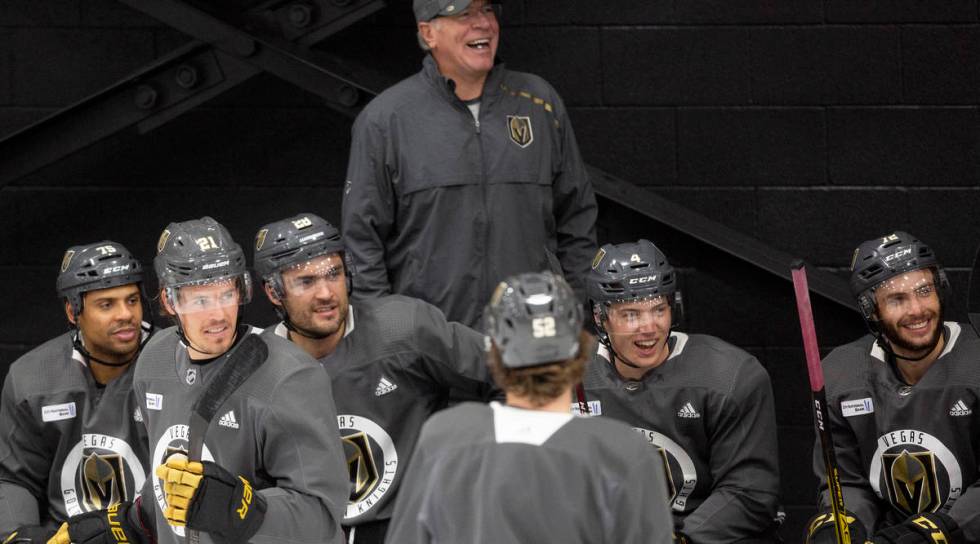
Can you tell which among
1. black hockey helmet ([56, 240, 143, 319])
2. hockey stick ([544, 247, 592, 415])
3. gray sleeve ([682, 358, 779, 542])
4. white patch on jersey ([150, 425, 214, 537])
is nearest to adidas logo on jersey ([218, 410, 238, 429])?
white patch on jersey ([150, 425, 214, 537])

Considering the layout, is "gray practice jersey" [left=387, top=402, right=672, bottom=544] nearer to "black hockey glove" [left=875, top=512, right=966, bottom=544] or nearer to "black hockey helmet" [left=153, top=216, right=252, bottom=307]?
"black hockey helmet" [left=153, top=216, right=252, bottom=307]

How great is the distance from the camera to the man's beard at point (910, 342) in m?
4.34

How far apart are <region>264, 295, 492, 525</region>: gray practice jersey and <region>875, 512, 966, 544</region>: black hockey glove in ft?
3.79

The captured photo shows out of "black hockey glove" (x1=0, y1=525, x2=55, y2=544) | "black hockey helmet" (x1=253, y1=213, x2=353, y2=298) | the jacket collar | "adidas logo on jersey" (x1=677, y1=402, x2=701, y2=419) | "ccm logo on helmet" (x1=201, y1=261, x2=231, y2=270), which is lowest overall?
"black hockey glove" (x1=0, y1=525, x2=55, y2=544)

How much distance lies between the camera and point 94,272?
184 inches

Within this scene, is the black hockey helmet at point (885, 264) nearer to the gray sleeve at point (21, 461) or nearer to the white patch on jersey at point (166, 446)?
the white patch on jersey at point (166, 446)

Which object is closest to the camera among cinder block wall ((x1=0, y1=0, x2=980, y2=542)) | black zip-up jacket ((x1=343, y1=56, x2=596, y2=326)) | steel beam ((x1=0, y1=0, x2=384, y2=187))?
black zip-up jacket ((x1=343, y1=56, x2=596, y2=326))

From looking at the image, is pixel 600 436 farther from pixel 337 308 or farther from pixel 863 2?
pixel 863 2

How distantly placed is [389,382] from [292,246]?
0.47 metres

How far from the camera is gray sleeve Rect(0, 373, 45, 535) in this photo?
14.8ft

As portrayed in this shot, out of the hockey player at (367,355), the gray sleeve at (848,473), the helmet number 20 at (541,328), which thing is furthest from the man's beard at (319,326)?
the helmet number 20 at (541,328)

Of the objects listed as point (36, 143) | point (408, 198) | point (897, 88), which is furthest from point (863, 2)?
point (36, 143)

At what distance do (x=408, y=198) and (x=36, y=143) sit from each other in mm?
1444

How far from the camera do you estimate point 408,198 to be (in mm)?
4691
